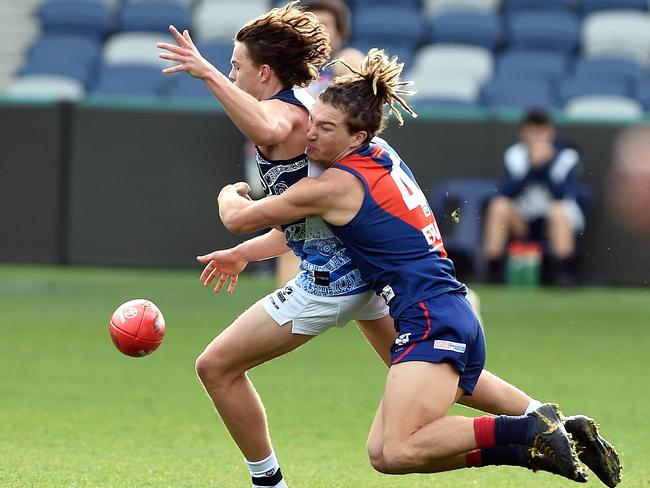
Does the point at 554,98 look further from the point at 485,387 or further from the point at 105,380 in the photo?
the point at 485,387

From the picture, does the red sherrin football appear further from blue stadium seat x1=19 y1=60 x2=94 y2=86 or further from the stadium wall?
blue stadium seat x1=19 y1=60 x2=94 y2=86

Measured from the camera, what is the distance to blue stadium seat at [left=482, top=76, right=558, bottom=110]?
1933cm

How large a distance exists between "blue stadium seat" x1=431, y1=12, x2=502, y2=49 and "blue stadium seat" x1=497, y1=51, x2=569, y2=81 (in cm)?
52

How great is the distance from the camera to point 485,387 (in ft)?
20.2

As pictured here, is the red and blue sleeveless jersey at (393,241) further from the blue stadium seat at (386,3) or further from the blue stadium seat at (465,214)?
the blue stadium seat at (386,3)

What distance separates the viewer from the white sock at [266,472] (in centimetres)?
619

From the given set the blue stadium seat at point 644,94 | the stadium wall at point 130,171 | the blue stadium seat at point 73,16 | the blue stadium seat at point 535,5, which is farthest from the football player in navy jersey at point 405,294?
the blue stadium seat at point 73,16

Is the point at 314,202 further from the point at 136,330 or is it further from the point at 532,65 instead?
the point at 532,65

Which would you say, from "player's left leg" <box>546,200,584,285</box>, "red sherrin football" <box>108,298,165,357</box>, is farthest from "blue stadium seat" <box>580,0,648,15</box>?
"red sherrin football" <box>108,298,165,357</box>

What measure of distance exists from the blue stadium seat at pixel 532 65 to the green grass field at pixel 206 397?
15.7 ft

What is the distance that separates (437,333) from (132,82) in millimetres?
15243

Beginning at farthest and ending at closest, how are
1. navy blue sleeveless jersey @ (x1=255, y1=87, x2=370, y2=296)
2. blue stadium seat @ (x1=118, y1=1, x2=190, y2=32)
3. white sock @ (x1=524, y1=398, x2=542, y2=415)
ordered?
blue stadium seat @ (x1=118, y1=1, x2=190, y2=32) < white sock @ (x1=524, y1=398, x2=542, y2=415) < navy blue sleeveless jersey @ (x1=255, y1=87, x2=370, y2=296)

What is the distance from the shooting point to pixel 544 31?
821 inches

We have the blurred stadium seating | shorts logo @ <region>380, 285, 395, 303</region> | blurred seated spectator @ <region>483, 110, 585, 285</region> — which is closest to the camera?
shorts logo @ <region>380, 285, 395, 303</region>
